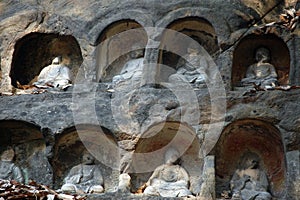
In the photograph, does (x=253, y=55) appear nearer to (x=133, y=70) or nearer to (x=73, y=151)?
(x=133, y=70)

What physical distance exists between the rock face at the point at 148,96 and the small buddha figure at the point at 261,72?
153 millimetres

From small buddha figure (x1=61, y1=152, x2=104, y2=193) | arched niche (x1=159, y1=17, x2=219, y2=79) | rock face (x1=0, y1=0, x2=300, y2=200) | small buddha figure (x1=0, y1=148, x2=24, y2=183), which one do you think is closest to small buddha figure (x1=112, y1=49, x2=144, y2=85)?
rock face (x1=0, y1=0, x2=300, y2=200)

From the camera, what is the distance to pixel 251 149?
37.9ft

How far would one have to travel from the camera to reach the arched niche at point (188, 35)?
12.6 meters

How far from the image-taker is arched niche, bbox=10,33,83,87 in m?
13.1

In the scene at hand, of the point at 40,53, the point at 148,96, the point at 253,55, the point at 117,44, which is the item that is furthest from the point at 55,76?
the point at 253,55

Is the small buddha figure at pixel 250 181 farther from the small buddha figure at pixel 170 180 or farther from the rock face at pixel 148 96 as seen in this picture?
the small buddha figure at pixel 170 180

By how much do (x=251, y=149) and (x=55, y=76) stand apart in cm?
377

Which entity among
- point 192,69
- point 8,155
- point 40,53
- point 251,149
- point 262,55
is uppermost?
point 40,53

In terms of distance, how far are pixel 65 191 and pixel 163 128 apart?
74.0 inches

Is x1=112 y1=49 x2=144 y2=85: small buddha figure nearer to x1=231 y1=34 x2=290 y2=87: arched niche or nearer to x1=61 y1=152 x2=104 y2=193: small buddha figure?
x1=61 y1=152 x2=104 y2=193: small buddha figure

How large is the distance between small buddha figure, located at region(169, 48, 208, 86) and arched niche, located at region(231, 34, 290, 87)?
534 mm

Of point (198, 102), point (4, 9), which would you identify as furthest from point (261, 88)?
point (4, 9)

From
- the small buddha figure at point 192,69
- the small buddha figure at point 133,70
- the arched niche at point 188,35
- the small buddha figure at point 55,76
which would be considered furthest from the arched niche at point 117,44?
the small buddha figure at point 192,69
